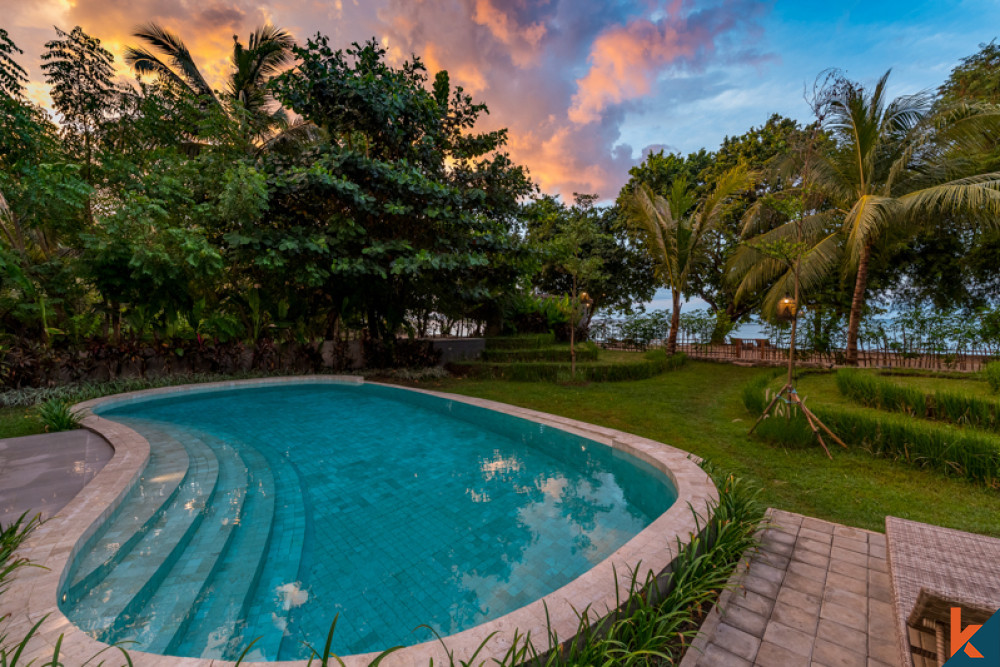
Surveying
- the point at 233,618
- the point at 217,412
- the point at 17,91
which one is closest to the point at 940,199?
the point at 233,618

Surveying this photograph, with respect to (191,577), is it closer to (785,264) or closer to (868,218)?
(785,264)

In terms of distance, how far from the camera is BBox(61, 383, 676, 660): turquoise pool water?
94.3 inches

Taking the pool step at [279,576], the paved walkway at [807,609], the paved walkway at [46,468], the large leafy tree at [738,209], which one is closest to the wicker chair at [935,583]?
the paved walkway at [807,609]

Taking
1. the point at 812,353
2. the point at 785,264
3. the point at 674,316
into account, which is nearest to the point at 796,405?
the point at 785,264

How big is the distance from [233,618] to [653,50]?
13.2 m

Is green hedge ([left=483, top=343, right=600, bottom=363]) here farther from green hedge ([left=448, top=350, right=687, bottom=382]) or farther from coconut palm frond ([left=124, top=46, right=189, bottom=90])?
coconut palm frond ([left=124, top=46, right=189, bottom=90])

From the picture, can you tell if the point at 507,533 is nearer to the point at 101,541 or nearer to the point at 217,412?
the point at 101,541

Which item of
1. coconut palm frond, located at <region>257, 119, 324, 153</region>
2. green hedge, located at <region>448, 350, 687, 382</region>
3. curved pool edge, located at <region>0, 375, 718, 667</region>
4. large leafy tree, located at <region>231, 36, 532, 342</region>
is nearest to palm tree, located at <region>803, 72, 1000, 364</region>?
green hedge, located at <region>448, 350, 687, 382</region>

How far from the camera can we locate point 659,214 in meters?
11.6

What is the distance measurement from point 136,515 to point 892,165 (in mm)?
16116

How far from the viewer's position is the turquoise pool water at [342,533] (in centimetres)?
240

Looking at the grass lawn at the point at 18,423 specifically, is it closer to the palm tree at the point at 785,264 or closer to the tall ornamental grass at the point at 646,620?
the tall ornamental grass at the point at 646,620

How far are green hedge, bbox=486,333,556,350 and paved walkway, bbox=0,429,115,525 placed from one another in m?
11.0

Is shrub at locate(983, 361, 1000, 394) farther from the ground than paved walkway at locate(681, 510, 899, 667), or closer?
farther from the ground
